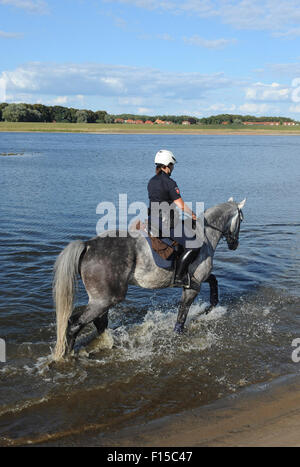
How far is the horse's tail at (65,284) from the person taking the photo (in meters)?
6.64

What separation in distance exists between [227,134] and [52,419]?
470 ft

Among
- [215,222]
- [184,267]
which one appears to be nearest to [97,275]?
[184,267]

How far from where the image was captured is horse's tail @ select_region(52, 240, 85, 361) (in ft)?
21.8

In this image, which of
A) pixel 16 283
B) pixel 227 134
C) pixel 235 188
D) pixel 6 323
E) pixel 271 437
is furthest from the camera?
pixel 227 134

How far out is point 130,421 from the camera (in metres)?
5.42

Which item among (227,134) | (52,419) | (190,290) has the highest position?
(227,134)

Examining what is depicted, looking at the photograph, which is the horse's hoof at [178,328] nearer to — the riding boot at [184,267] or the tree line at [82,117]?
the riding boot at [184,267]

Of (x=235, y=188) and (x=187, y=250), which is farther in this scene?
(x=235, y=188)

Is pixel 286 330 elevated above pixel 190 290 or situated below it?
below

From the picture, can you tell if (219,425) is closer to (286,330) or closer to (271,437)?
(271,437)

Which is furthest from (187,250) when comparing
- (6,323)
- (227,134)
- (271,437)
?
(227,134)

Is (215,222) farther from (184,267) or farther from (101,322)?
(101,322)

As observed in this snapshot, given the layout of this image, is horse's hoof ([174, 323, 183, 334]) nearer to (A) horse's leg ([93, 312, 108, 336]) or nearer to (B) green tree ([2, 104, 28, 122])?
(A) horse's leg ([93, 312, 108, 336])

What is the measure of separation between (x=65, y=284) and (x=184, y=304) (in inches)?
94.5
